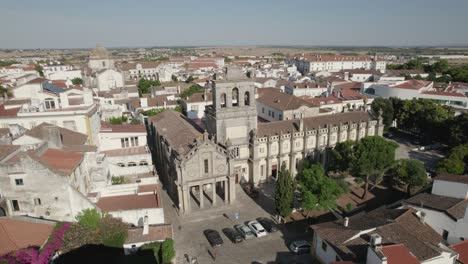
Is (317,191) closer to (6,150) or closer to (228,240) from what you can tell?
(228,240)

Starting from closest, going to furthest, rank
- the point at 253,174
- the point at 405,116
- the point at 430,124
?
the point at 253,174
the point at 430,124
the point at 405,116

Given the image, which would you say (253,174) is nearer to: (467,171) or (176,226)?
(176,226)

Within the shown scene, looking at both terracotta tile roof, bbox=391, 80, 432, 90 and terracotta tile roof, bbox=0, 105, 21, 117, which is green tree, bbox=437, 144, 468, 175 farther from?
terracotta tile roof, bbox=0, 105, 21, 117

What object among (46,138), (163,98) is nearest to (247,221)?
(46,138)

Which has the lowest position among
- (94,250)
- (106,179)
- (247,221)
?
(247,221)

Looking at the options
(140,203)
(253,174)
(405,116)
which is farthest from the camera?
(405,116)

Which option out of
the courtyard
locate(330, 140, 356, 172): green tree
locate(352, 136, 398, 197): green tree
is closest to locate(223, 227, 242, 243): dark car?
the courtyard

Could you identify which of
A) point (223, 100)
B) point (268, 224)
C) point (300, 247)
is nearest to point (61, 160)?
point (223, 100)
